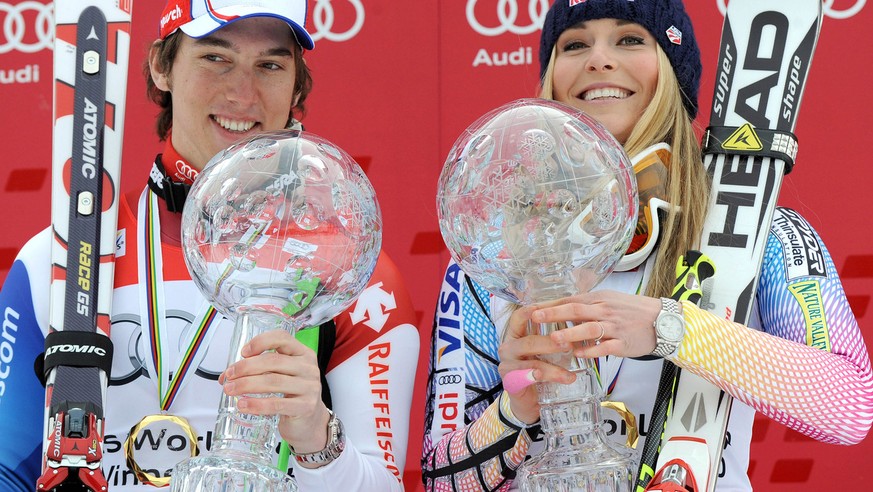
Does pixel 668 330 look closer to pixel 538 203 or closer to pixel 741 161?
pixel 538 203

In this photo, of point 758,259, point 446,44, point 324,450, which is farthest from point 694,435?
point 446,44

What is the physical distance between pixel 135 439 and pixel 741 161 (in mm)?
1072

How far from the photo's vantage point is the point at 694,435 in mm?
1688

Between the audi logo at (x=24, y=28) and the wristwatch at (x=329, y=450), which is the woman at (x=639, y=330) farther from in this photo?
the audi logo at (x=24, y=28)

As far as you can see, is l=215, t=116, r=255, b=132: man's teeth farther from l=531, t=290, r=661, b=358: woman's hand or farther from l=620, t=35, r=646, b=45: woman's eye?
l=531, t=290, r=661, b=358: woman's hand

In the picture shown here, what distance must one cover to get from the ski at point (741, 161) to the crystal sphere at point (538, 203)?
1.12 feet

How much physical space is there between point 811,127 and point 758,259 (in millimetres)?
1037

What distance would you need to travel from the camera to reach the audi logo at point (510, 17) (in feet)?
9.16

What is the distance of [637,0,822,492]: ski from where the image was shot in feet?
5.60

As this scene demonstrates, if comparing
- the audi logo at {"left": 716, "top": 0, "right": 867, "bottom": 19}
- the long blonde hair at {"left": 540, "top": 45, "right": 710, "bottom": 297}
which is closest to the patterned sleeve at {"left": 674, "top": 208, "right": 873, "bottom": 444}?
the long blonde hair at {"left": 540, "top": 45, "right": 710, "bottom": 297}

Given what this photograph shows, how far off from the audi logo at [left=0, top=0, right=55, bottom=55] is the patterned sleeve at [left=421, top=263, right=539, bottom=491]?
1312 mm

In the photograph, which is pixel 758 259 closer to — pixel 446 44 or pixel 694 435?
pixel 694 435

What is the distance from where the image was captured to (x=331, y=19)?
9.27 feet

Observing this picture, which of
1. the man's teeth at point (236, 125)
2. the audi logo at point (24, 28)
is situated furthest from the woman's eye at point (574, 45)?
the audi logo at point (24, 28)
